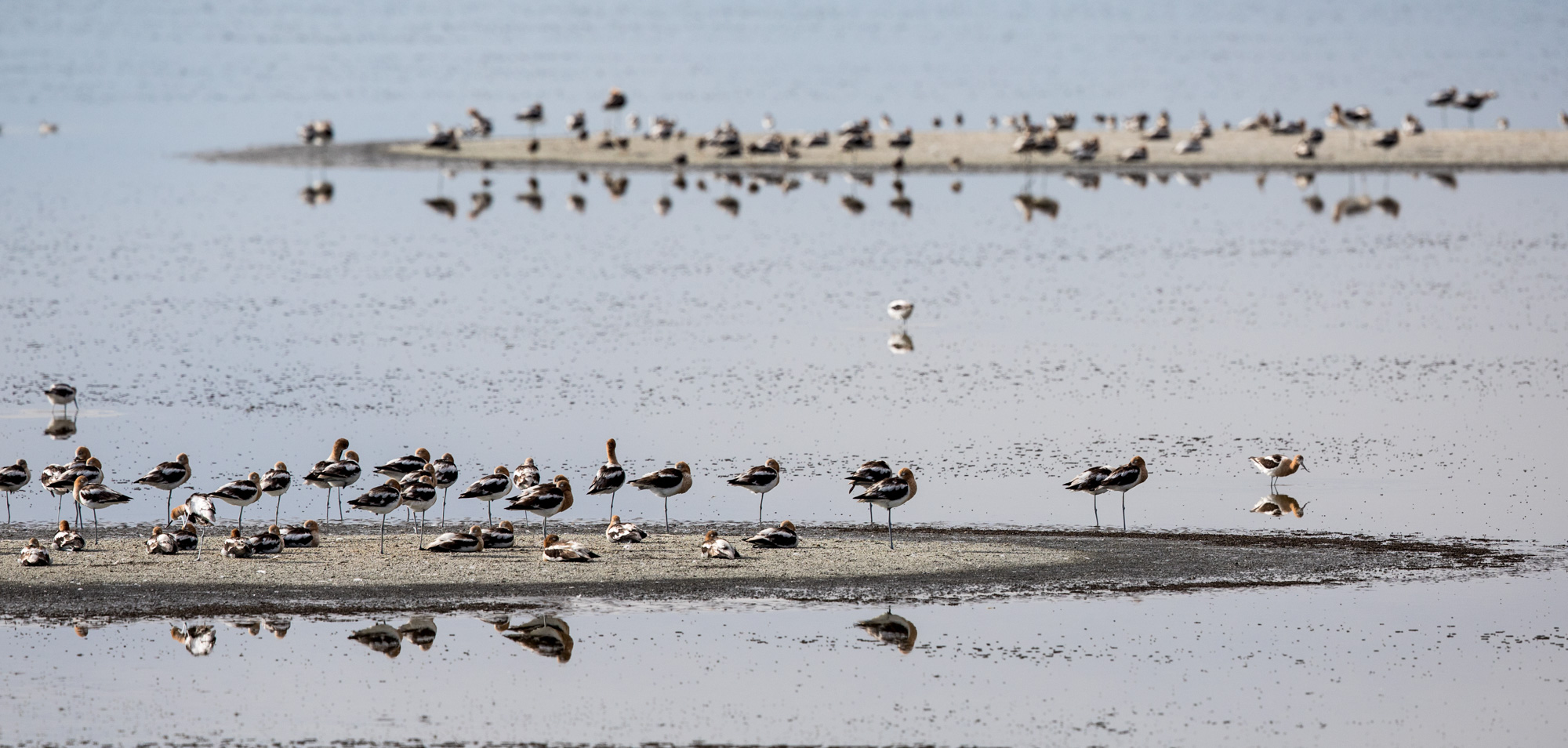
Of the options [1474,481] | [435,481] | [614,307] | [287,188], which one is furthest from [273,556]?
[287,188]

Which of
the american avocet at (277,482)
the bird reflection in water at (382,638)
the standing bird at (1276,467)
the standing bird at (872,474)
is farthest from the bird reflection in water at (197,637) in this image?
the standing bird at (1276,467)

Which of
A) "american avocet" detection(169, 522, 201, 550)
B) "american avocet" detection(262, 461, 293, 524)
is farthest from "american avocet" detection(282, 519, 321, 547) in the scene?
"american avocet" detection(262, 461, 293, 524)

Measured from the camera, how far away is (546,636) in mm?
19297

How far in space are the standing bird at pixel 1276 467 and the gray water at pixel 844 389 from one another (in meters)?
0.20

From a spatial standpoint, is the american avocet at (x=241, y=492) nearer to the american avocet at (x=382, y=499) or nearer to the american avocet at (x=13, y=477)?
the american avocet at (x=382, y=499)

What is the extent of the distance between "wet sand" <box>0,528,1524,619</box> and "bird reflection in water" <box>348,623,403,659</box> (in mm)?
650

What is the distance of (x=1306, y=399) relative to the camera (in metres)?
33.1

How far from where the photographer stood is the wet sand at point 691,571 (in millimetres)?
20359

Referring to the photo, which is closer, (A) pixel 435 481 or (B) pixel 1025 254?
(A) pixel 435 481

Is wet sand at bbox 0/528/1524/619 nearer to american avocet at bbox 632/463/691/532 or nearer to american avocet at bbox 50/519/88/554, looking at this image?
american avocet at bbox 50/519/88/554

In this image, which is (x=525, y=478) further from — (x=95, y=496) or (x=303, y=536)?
(x=95, y=496)

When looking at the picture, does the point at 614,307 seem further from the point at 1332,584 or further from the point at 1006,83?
the point at 1006,83

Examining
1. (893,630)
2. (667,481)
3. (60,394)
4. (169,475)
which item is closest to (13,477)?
(169,475)

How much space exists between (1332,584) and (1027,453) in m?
7.57
